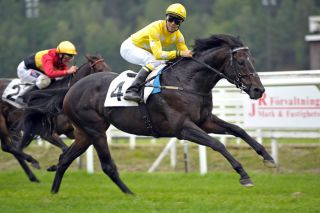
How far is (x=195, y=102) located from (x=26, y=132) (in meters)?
2.90

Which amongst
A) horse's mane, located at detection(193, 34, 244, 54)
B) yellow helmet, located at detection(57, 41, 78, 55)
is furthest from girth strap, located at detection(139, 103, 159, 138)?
yellow helmet, located at detection(57, 41, 78, 55)

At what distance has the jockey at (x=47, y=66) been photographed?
9.75m

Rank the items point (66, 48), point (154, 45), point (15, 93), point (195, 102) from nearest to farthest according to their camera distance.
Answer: point (195, 102)
point (154, 45)
point (66, 48)
point (15, 93)

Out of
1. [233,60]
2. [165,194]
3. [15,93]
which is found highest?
[233,60]

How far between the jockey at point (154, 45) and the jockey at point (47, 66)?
5.62 feet

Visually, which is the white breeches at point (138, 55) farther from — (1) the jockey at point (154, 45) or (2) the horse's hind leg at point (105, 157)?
(2) the horse's hind leg at point (105, 157)

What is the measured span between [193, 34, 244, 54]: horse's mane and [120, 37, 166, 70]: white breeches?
42 cm

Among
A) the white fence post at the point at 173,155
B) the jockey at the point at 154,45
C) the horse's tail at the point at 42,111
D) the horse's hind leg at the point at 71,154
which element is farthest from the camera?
the white fence post at the point at 173,155

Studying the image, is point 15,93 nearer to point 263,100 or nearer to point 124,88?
point 124,88

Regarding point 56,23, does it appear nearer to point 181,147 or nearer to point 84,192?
point 181,147

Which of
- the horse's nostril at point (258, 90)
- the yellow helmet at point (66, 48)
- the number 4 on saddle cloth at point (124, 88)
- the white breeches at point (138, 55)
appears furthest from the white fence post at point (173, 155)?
the horse's nostril at point (258, 90)

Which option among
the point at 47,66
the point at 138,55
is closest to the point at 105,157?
the point at 138,55

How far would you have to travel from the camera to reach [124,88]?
8023 millimetres

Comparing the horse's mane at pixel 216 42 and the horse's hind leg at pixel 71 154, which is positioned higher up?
the horse's mane at pixel 216 42
